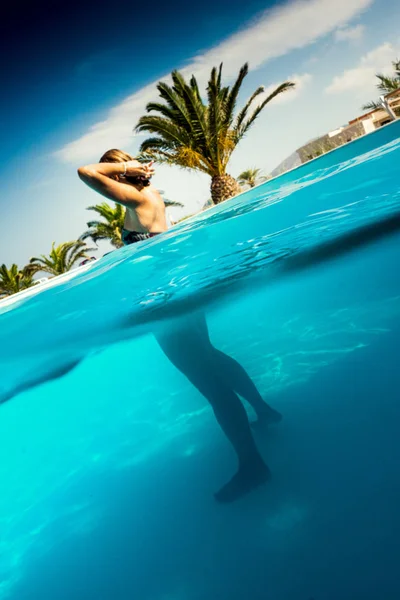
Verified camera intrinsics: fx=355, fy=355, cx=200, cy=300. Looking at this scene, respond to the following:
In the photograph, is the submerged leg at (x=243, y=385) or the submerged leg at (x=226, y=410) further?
the submerged leg at (x=243, y=385)

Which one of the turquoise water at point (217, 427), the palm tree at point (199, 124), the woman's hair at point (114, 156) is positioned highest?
the palm tree at point (199, 124)

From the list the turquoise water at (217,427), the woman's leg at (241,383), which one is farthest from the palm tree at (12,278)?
the woman's leg at (241,383)

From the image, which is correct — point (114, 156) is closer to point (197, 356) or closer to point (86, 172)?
point (86, 172)

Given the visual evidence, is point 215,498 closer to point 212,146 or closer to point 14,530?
point 14,530

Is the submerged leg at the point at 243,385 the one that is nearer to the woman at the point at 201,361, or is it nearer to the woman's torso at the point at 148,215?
the woman at the point at 201,361

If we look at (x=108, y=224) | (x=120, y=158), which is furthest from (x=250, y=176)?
(x=120, y=158)

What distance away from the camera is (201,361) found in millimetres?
2172

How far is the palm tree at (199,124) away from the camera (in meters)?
15.8

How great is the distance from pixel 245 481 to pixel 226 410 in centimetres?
36

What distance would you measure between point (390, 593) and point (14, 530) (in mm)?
3288

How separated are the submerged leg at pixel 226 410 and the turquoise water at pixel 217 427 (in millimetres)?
73

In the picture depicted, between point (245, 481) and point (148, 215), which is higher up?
point (148, 215)

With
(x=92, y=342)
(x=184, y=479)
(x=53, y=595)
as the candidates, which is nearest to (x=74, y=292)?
(x=92, y=342)

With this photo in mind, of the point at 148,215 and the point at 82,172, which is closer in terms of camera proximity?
the point at 82,172
